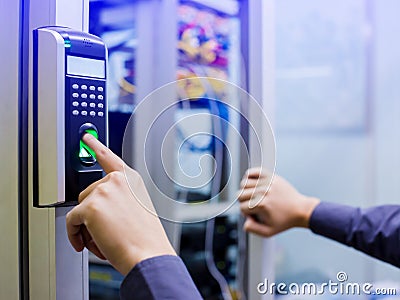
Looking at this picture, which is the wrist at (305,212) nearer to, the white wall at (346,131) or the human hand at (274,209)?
the human hand at (274,209)

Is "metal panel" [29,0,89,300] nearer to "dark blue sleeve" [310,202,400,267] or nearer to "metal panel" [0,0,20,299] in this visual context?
"metal panel" [0,0,20,299]

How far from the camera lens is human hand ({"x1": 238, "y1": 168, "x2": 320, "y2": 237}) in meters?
0.81

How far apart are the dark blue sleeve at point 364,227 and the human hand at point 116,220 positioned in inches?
21.4

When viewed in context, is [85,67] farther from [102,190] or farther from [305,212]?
[305,212]

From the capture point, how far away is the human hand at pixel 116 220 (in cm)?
40

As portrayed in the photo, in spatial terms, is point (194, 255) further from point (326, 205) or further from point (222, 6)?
point (222, 6)

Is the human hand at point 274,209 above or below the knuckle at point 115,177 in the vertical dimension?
below

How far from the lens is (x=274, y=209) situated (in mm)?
889

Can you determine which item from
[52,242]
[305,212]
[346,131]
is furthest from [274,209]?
[346,131]

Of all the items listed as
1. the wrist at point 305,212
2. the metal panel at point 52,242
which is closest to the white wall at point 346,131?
the wrist at point 305,212

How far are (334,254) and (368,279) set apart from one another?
0.50 ft

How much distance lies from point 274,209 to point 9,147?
55 cm

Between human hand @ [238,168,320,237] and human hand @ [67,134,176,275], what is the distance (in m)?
0.31

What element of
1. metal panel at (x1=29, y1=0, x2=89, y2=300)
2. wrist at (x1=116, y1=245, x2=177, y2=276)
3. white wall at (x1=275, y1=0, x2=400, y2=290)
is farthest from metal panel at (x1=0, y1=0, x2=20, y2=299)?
white wall at (x1=275, y1=0, x2=400, y2=290)
